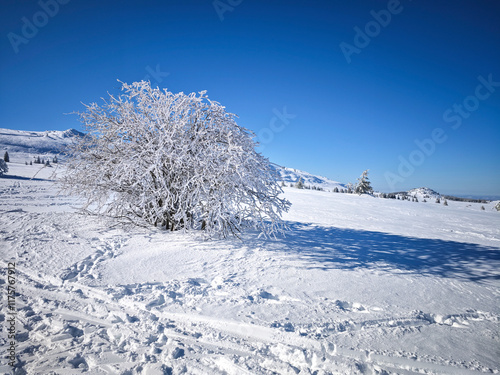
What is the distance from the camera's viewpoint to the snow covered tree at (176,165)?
5.26 metres

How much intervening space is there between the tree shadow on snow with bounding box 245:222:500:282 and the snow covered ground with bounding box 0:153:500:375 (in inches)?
2.3

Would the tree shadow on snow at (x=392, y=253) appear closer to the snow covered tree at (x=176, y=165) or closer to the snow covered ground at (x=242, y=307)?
the snow covered ground at (x=242, y=307)

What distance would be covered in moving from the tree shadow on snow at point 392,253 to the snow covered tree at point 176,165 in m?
1.19

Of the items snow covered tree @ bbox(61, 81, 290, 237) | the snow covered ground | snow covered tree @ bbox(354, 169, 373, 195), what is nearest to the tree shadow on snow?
the snow covered ground

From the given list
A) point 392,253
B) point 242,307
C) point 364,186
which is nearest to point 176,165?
point 242,307

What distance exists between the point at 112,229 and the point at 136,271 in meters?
3.01

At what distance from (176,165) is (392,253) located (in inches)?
233

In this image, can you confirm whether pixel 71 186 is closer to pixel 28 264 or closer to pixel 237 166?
pixel 28 264

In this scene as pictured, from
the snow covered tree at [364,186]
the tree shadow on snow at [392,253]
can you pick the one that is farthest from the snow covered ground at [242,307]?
the snow covered tree at [364,186]

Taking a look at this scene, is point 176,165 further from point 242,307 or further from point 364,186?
point 364,186

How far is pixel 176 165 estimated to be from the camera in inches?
211

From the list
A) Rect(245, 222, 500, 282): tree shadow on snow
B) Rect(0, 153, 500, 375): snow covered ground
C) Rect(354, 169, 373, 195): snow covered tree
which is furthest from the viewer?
Rect(354, 169, 373, 195): snow covered tree

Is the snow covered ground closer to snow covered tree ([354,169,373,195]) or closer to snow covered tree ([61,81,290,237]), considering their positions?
snow covered tree ([61,81,290,237])

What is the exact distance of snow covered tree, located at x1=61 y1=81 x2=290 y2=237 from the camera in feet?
17.3
